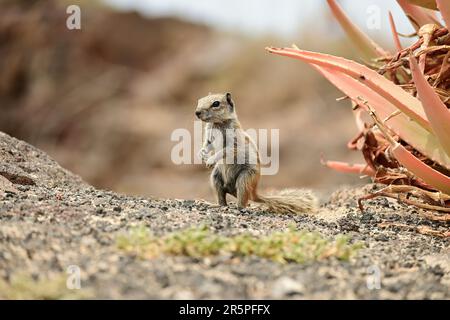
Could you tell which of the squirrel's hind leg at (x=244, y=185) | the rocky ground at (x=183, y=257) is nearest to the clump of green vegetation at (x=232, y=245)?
the rocky ground at (x=183, y=257)

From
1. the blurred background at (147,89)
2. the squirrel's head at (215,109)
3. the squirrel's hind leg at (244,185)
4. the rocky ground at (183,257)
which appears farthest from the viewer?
the blurred background at (147,89)

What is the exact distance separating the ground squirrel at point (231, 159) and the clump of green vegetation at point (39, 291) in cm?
274

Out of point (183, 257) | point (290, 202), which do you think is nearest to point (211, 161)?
point (290, 202)

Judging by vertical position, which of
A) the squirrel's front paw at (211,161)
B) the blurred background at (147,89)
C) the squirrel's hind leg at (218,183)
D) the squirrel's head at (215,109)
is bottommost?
the squirrel's hind leg at (218,183)

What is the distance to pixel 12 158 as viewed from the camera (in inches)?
249

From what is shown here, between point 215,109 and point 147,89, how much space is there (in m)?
15.1

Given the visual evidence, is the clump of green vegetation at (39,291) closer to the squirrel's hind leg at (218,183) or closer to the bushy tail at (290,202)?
the squirrel's hind leg at (218,183)

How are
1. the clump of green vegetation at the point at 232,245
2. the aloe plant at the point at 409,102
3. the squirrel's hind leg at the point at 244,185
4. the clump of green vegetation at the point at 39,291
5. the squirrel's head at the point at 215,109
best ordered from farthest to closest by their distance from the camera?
the squirrel's head at the point at 215,109 < the squirrel's hind leg at the point at 244,185 < the aloe plant at the point at 409,102 < the clump of green vegetation at the point at 232,245 < the clump of green vegetation at the point at 39,291

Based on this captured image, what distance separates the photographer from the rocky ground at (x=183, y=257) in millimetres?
3453

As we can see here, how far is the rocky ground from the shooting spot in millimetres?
3453

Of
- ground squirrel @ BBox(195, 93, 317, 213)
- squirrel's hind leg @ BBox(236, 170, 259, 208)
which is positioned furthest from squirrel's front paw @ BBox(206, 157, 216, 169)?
squirrel's hind leg @ BBox(236, 170, 259, 208)

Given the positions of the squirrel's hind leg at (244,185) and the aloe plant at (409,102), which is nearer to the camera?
the aloe plant at (409,102)

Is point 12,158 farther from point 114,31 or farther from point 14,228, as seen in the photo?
point 114,31

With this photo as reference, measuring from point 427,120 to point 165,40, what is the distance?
18627 millimetres
